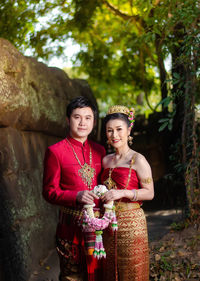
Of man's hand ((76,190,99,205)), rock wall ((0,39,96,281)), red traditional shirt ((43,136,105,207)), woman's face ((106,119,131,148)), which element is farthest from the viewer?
rock wall ((0,39,96,281))

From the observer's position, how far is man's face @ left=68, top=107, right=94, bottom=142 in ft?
8.32

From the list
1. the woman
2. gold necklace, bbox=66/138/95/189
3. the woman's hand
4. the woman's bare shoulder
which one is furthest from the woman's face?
the woman's hand

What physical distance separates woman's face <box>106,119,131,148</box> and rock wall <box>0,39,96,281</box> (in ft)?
5.64

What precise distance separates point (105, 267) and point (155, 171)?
→ 182 inches

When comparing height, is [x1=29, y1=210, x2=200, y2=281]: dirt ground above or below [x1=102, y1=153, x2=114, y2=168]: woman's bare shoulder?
below

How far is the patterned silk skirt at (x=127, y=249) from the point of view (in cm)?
238

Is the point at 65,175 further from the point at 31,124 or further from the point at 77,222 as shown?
the point at 31,124

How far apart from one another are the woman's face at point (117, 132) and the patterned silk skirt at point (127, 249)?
1.49 ft

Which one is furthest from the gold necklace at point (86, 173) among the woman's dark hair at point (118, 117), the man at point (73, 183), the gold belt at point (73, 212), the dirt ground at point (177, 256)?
the dirt ground at point (177, 256)

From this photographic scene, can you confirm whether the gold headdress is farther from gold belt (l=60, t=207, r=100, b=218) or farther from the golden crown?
gold belt (l=60, t=207, r=100, b=218)

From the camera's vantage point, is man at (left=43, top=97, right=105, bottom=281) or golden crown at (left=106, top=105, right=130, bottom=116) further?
golden crown at (left=106, top=105, right=130, bottom=116)

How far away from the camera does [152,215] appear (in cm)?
661

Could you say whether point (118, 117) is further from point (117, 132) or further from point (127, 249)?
point (127, 249)

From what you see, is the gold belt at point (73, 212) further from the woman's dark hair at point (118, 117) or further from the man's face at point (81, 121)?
the woman's dark hair at point (118, 117)
